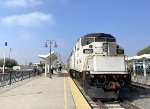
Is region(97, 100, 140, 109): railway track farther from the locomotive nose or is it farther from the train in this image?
the locomotive nose

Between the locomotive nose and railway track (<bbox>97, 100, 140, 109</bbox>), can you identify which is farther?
the locomotive nose

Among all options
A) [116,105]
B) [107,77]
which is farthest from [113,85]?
[116,105]

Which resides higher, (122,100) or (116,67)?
(116,67)

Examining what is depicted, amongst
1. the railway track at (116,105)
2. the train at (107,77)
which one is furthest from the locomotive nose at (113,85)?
the railway track at (116,105)

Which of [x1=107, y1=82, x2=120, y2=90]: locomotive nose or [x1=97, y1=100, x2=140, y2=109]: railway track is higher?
[x1=107, y1=82, x2=120, y2=90]: locomotive nose

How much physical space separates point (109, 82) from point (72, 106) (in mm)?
3748

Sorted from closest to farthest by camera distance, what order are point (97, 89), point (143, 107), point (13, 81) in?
point (143, 107) → point (97, 89) → point (13, 81)

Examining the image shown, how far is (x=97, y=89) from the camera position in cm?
1560

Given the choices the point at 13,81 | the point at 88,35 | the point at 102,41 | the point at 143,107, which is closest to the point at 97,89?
the point at 143,107

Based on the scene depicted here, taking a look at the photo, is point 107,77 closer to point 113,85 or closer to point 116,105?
point 113,85

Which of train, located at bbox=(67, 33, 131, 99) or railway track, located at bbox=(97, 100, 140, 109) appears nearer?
railway track, located at bbox=(97, 100, 140, 109)

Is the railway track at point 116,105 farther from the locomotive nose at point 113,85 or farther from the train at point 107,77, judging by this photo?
the locomotive nose at point 113,85

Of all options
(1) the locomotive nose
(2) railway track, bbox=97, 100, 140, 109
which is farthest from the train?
(2) railway track, bbox=97, 100, 140, 109

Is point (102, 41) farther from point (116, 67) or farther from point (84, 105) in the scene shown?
point (84, 105)
